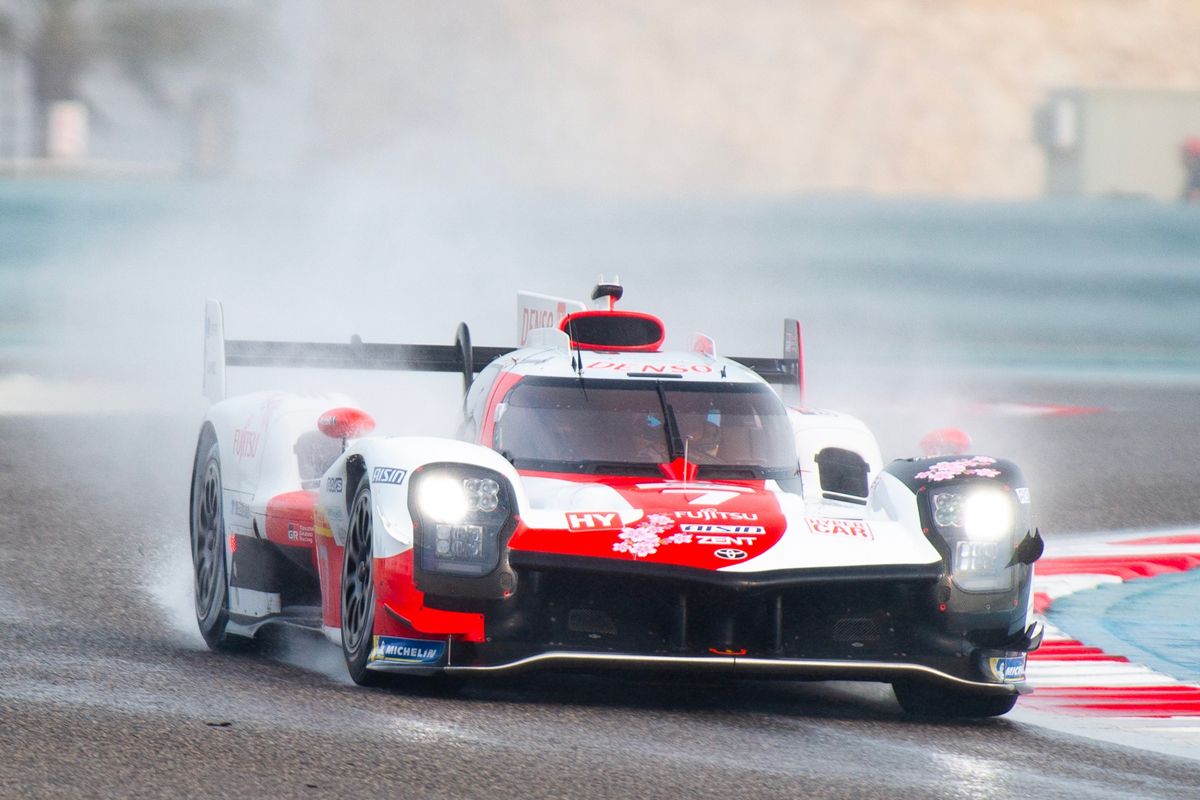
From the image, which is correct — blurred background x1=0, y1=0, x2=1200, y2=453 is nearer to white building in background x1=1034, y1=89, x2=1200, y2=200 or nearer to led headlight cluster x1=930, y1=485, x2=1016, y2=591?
white building in background x1=1034, y1=89, x2=1200, y2=200

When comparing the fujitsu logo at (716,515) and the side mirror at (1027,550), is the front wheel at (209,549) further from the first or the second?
the side mirror at (1027,550)

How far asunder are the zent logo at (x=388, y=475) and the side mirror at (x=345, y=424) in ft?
3.47

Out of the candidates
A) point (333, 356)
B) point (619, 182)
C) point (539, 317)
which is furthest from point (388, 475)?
point (619, 182)

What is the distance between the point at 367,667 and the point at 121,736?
1001 mm

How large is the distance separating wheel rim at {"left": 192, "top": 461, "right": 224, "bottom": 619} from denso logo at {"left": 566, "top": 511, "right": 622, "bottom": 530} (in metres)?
2.03

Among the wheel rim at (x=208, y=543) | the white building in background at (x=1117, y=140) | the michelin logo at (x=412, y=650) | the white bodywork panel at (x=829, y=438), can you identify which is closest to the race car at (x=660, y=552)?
the michelin logo at (x=412, y=650)

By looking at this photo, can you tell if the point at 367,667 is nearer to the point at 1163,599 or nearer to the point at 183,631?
the point at 183,631

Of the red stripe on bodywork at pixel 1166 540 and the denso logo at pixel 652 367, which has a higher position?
the denso logo at pixel 652 367

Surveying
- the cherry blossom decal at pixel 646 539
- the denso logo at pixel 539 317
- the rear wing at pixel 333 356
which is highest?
the denso logo at pixel 539 317

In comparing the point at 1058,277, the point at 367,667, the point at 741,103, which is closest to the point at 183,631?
the point at 367,667

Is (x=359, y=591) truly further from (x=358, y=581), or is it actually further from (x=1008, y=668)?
(x=1008, y=668)

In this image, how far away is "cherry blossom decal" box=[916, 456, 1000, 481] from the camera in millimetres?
5738

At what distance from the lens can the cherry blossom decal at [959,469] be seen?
18.8 ft

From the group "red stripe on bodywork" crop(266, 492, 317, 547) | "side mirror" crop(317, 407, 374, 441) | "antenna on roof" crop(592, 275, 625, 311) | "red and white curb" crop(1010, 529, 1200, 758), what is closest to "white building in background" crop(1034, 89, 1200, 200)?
"red and white curb" crop(1010, 529, 1200, 758)
